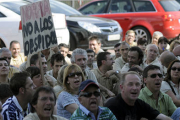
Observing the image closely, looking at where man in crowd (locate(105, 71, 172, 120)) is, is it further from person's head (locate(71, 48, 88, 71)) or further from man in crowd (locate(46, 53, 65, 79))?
man in crowd (locate(46, 53, 65, 79))

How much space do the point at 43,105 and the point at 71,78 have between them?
4.96ft

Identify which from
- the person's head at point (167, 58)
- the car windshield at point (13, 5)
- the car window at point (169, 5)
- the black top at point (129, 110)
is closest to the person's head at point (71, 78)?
the black top at point (129, 110)

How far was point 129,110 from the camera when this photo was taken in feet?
20.0

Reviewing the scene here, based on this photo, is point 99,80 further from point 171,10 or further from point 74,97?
point 171,10

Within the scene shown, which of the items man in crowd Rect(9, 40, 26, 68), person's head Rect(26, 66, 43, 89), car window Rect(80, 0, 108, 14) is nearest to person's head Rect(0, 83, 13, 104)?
person's head Rect(26, 66, 43, 89)

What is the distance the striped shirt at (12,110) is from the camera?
5820 mm

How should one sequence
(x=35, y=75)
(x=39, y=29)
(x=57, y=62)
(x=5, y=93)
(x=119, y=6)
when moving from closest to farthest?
1. (x=5, y=93)
2. (x=35, y=75)
3. (x=39, y=29)
4. (x=57, y=62)
5. (x=119, y=6)

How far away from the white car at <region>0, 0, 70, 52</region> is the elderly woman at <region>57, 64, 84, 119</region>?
20.1ft

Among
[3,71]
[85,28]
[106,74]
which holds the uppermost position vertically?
[85,28]

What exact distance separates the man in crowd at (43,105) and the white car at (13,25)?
7527 mm

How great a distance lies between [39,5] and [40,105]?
9.74 ft

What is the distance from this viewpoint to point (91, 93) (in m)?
5.22

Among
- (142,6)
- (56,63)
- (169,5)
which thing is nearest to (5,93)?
(56,63)

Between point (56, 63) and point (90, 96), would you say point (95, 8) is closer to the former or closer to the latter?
point (56, 63)
